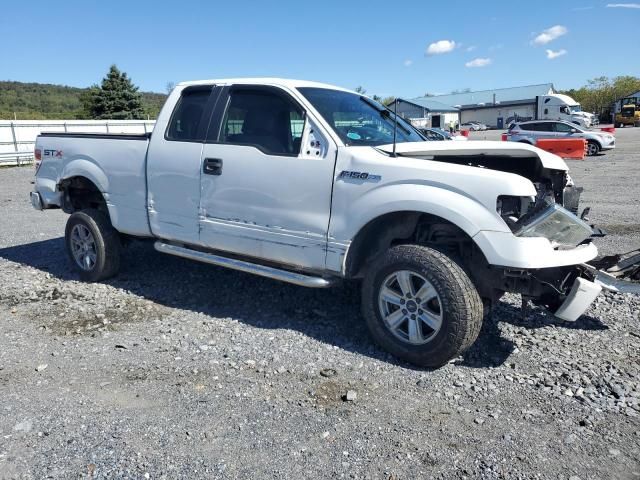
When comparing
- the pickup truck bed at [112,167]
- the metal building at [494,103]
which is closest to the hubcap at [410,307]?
the pickup truck bed at [112,167]

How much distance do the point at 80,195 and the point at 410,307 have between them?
4.34 m

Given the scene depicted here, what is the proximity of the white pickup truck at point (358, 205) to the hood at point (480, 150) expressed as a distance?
0.04ft

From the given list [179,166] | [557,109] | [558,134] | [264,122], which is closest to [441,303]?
[264,122]

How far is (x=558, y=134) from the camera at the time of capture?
24.5 m

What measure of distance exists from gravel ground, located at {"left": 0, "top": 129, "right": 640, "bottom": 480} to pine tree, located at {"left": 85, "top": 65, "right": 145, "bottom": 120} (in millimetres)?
46045

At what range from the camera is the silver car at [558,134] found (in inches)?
928

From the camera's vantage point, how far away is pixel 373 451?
2916 mm

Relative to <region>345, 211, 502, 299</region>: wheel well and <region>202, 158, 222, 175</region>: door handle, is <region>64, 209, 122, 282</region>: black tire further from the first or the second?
<region>345, 211, 502, 299</region>: wheel well

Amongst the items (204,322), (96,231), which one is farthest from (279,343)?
(96,231)

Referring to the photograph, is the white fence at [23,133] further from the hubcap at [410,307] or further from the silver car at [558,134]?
the hubcap at [410,307]

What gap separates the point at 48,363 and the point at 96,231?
2.02m

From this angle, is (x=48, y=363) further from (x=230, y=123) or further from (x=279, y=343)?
(x=230, y=123)

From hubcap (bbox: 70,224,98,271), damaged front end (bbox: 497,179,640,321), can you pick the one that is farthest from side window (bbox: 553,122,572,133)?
hubcap (bbox: 70,224,98,271)

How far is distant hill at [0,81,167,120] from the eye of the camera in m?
75.9
